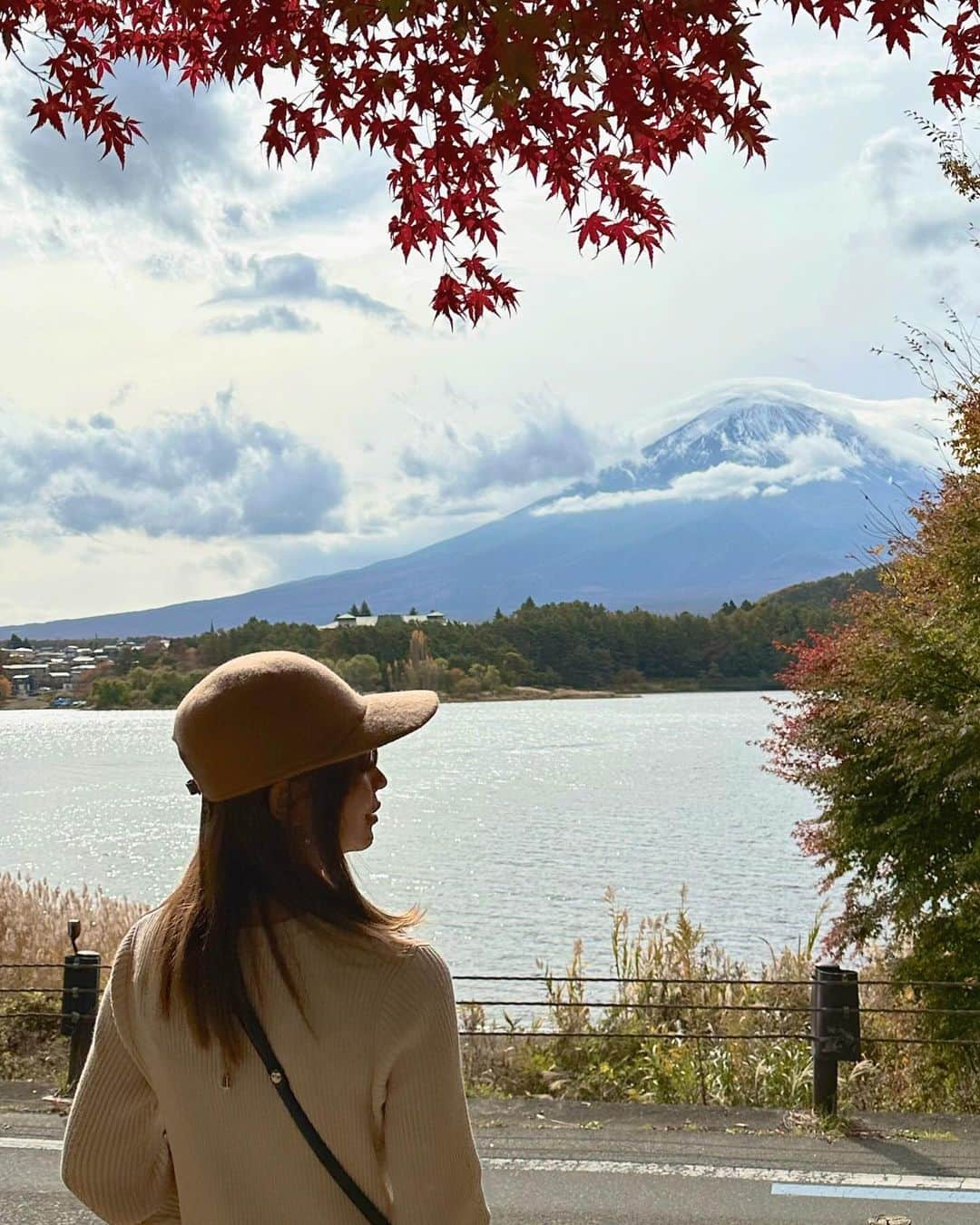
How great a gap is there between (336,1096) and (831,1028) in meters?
5.75

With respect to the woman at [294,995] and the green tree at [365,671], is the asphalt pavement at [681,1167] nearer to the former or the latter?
the woman at [294,995]

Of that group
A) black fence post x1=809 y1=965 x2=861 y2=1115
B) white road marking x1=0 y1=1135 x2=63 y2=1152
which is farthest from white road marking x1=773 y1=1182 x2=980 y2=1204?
white road marking x1=0 y1=1135 x2=63 y2=1152

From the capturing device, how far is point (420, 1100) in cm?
188

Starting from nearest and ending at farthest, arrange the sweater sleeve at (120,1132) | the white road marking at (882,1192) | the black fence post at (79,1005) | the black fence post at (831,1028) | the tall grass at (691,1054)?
the sweater sleeve at (120,1132) → the white road marking at (882,1192) → the black fence post at (831,1028) → the black fence post at (79,1005) → the tall grass at (691,1054)

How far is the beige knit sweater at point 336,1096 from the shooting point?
1.88 meters

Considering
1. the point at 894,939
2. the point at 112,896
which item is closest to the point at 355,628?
the point at 112,896

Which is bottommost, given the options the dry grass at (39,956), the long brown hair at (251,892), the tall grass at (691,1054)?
the tall grass at (691,1054)

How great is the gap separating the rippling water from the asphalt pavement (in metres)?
8.04

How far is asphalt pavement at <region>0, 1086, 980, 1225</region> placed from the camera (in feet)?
18.3

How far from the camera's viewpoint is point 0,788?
45.0 m

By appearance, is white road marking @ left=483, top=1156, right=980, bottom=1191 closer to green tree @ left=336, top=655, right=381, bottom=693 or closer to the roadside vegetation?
the roadside vegetation

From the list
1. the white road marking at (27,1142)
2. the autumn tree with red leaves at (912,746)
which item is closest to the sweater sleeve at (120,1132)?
the white road marking at (27,1142)

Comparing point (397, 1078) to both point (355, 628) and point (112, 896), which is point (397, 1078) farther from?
point (355, 628)

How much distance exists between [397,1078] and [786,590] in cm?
8002
